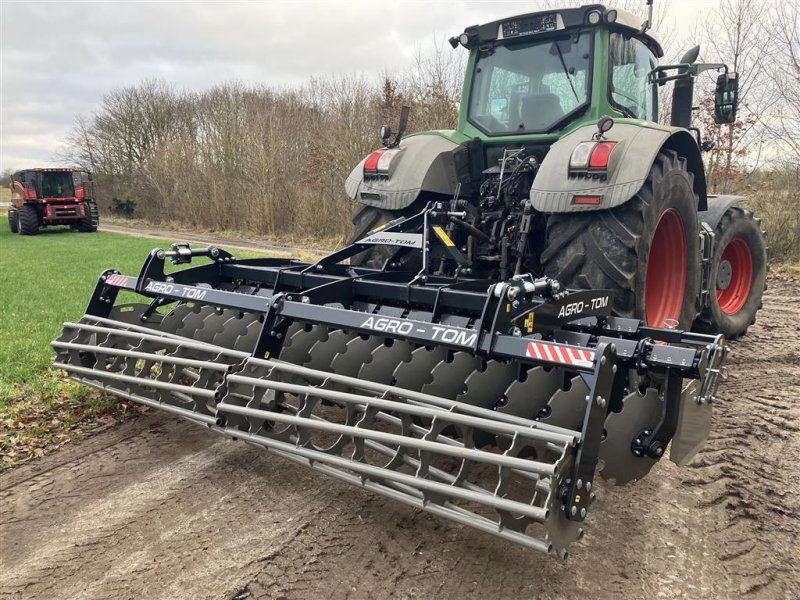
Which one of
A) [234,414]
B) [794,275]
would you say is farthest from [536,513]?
[794,275]

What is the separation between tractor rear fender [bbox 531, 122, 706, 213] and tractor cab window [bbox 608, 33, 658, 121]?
70 centimetres

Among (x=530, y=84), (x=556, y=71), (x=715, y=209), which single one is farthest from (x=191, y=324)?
(x=715, y=209)

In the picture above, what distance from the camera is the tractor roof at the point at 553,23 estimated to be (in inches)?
149

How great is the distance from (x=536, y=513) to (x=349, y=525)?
92 centimetres

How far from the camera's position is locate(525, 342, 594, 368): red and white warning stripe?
2107 mm

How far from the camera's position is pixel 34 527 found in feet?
8.22

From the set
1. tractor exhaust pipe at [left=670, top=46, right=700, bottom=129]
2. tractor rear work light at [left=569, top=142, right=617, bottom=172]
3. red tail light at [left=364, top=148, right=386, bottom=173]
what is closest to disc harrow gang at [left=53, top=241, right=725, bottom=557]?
tractor rear work light at [left=569, top=142, right=617, bottom=172]

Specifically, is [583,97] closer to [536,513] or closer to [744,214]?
[744,214]

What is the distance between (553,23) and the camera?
3963 mm

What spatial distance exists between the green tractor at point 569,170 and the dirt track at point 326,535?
3.32 ft

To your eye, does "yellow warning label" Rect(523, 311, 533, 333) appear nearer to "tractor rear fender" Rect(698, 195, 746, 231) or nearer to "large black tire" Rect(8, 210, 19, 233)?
"tractor rear fender" Rect(698, 195, 746, 231)

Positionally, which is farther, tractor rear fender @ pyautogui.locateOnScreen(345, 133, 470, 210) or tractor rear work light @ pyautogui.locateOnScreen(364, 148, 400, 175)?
tractor rear work light @ pyautogui.locateOnScreen(364, 148, 400, 175)

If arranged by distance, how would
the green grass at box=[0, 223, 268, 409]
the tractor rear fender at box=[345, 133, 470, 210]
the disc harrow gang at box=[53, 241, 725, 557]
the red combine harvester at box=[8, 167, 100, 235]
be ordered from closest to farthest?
1. the disc harrow gang at box=[53, 241, 725, 557]
2. the tractor rear fender at box=[345, 133, 470, 210]
3. the green grass at box=[0, 223, 268, 409]
4. the red combine harvester at box=[8, 167, 100, 235]

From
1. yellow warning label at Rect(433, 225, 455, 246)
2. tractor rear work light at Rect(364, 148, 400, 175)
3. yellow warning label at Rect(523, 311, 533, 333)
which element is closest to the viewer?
yellow warning label at Rect(523, 311, 533, 333)
